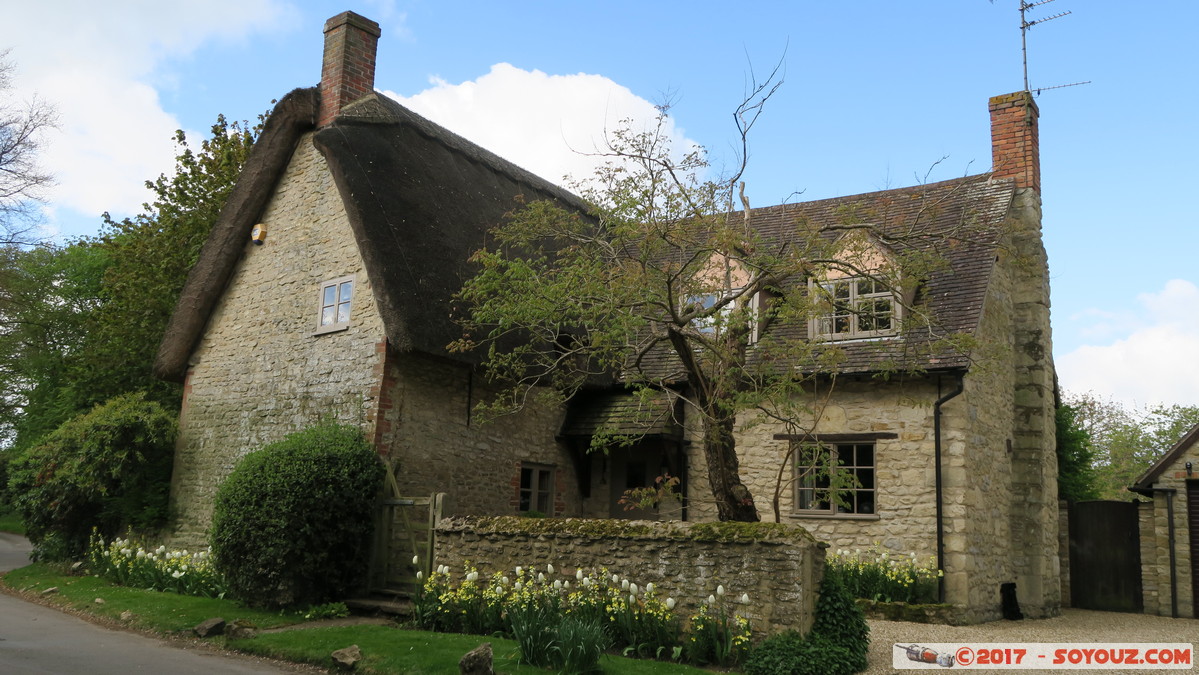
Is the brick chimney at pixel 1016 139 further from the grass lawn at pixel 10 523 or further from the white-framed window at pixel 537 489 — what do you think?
the grass lawn at pixel 10 523

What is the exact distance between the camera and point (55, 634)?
407 inches

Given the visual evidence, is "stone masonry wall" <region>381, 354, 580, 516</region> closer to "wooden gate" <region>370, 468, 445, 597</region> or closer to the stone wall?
"wooden gate" <region>370, 468, 445, 597</region>

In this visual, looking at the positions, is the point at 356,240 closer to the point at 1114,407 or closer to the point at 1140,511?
the point at 1140,511

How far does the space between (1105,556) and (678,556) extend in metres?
10.5

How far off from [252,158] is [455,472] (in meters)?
6.78

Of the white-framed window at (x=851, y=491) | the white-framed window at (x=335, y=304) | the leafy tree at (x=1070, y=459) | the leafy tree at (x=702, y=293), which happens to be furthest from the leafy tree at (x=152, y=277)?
the leafy tree at (x=1070, y=459)

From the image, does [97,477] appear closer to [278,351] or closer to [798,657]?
[278,351]

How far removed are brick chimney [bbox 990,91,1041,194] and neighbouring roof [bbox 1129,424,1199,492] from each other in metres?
4.74

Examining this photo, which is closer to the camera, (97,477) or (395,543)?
(395,543)

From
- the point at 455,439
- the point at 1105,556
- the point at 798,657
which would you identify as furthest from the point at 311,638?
the point at 1105,556

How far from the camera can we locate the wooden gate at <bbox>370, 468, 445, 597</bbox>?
11.9 meters

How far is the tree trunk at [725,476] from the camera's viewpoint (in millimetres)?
10234

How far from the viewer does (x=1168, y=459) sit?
14648 millimetres

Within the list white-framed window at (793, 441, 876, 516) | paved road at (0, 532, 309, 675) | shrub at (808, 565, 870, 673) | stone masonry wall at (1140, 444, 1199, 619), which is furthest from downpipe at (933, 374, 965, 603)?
paved road at (0, 532, 309, 675)
